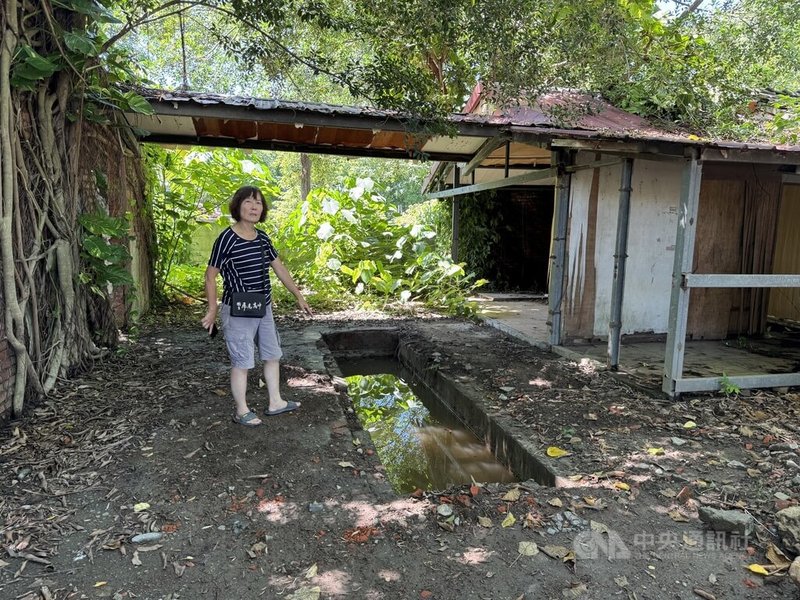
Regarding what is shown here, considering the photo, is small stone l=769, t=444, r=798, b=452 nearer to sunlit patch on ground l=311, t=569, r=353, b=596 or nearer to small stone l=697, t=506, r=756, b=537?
small stone l=697, t=506, r=756, b=537

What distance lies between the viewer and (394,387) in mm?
6688

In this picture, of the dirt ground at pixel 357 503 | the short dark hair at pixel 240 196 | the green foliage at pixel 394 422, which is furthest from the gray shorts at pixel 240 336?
the green foliage at pixel 394 422

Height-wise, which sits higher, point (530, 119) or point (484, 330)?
point (530, 119)

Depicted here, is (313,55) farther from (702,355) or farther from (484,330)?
(702,355)

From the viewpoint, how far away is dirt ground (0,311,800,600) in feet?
8.00

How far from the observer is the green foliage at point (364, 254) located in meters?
10.1

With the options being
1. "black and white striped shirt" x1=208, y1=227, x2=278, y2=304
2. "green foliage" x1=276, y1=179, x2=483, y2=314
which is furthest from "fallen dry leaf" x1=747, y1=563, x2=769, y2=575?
"green foliage" x1=276, y1=179, x2=483, y2=314

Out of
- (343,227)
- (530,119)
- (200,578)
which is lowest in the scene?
(200,578)

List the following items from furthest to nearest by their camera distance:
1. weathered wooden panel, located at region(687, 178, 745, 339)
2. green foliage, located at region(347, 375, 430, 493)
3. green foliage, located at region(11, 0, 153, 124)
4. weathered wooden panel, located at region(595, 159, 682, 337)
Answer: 1. weathered wooden panel, located at region(687, 178, 745, 339)
2. weathered wooden panel, located at region(595, 159, 682, 337)
3. green foliage, located at region(347, 375, 430, 493)
4. green foliage, located at region(11, 0, 153, 124)

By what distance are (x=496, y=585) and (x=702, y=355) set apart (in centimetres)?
509

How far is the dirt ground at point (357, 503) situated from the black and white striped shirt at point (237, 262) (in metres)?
1.09

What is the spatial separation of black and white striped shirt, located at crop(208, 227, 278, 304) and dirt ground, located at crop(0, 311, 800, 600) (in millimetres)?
1088

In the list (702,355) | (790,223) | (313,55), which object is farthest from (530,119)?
(790,223)

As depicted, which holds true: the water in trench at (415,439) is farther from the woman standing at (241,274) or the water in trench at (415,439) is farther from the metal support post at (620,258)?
the metal support post at (620,258)
